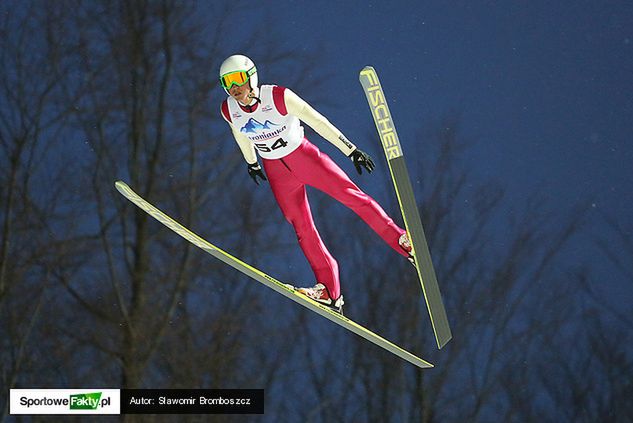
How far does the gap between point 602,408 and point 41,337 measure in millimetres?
9346

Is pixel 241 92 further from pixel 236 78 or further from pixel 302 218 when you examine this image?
pixel 302 218

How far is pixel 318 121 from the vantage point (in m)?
6.05

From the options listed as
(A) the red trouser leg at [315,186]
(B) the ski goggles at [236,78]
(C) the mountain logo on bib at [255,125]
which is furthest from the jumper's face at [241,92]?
(A) the red trouser leg at [315,186]

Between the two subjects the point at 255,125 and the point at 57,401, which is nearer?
the point at 255,125

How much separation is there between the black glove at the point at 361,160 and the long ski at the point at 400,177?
128 mm

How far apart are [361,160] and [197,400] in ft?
21.5

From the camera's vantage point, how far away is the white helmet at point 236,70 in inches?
235

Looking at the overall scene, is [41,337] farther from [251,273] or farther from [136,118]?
[251,273]

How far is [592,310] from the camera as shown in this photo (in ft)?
49.1

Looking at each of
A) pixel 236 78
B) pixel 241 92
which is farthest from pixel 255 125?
pixel 236 78

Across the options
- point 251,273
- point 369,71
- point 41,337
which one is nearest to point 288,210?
point 251,273

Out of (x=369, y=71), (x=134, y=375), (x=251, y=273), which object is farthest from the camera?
(x=134, y=375)

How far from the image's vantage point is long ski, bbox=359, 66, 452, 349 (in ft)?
19.0

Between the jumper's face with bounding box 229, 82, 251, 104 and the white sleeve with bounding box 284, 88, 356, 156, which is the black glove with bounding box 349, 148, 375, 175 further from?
the jumper's face with bounding box 229, 82, 251, 104
